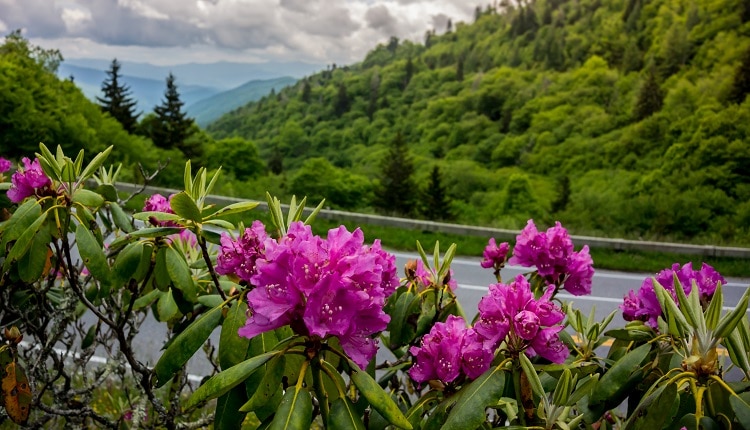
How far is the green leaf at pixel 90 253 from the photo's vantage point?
1.28 meters

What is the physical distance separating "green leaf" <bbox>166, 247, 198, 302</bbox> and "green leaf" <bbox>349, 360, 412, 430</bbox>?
0.59m

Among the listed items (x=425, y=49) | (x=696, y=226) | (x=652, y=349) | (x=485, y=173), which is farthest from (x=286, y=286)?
(x=425, y=49)

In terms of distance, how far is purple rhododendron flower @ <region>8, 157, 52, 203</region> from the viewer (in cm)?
143

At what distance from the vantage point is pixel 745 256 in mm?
7984

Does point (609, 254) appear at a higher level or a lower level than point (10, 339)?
lower

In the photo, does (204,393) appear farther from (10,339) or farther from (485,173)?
(485,173)

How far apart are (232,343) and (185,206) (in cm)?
30

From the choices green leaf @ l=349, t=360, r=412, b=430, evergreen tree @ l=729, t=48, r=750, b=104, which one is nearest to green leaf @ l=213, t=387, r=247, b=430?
green leaf @ l=349, t=360, r=412, b=430

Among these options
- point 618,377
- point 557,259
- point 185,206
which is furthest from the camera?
point 557,259

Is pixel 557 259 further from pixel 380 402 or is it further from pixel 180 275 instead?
pixel 180 275

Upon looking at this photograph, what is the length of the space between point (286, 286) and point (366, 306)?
0.13m

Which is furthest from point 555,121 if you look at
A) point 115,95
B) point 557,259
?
point 557,259

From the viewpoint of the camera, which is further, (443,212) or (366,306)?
(443,212)

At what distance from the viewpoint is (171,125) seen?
102ft
